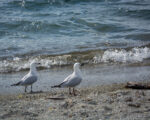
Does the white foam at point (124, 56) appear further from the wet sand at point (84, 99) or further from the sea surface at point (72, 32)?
the wet sand at point (84, 99)

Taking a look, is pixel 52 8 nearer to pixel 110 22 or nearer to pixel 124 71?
pixel 110 22

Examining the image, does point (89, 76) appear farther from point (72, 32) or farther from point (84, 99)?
point (72, 32)

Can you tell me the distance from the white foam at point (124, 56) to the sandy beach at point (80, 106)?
385 cm

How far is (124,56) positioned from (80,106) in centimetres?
600

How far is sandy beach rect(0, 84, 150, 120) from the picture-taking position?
673 centimetres

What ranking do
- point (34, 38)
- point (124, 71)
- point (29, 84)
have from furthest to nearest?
point (34, 38)
point (124, 71)
point (29, 84)

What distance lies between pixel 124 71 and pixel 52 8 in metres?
11.8

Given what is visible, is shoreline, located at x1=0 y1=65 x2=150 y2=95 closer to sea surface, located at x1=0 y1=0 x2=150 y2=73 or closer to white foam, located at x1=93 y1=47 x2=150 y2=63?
sea surface, located at x1=0 y1=0 x2=150 y2=73

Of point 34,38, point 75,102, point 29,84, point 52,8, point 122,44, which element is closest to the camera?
point 75,102

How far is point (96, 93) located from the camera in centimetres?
873

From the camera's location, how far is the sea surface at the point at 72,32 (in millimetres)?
13039

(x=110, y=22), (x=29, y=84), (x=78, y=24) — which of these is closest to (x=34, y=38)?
(x=78, y=24)

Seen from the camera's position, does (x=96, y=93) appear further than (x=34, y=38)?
No

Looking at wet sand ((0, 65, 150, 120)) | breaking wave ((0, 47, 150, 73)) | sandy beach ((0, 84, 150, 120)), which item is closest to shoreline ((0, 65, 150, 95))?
wet sand ((0, 65, 150, 120))
